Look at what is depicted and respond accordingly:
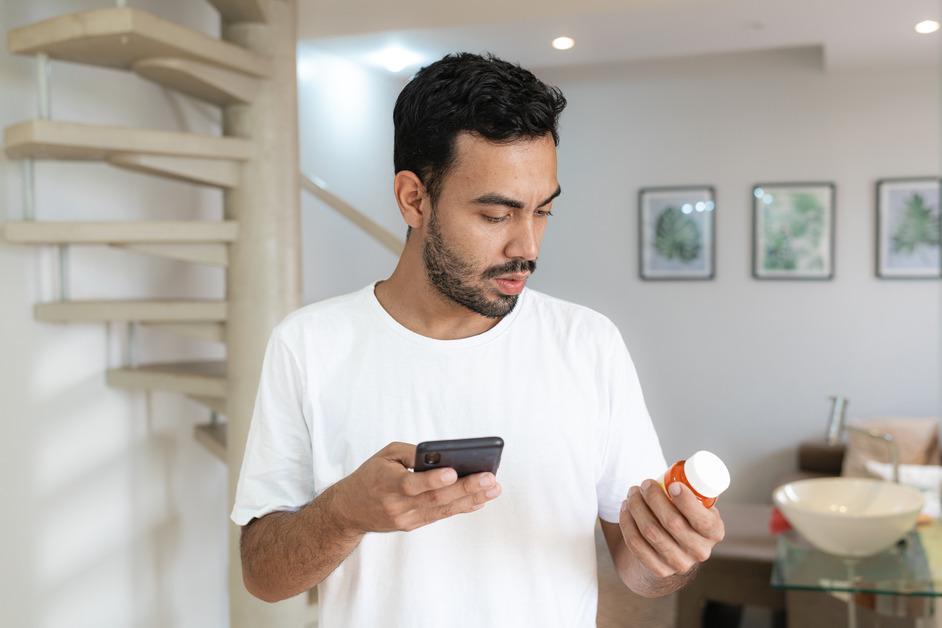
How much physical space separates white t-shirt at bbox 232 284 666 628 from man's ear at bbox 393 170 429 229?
0.16m

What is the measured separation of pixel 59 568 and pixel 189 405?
70 centimetres

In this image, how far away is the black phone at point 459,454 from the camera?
1.03m

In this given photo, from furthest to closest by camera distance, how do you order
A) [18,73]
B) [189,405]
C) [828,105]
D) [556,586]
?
1. [828,105]
2. [189,405]
3. [18,73]
4. [556,586]

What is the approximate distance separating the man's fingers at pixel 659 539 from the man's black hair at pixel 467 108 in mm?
547

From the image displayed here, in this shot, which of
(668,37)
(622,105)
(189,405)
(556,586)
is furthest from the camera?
(622,105)

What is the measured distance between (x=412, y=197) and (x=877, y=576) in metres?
1.79

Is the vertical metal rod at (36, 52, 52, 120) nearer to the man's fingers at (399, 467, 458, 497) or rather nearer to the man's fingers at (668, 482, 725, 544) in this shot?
the man's fingers at (399, 467, 458, 497)

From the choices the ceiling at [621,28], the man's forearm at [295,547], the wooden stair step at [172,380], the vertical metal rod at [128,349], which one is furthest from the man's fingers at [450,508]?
the ceiling at [621,28]

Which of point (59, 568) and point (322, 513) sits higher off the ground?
point (322, 513)

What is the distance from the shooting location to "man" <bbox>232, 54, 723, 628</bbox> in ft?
4.27

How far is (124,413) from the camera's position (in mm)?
3004

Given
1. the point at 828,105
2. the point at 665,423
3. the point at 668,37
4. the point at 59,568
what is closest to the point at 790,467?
the point at 665,423

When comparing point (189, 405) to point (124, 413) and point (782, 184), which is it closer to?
point (124, 413)

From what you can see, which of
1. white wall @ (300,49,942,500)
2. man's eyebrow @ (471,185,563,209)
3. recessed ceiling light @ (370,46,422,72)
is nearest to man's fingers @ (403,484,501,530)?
man's eyebrow @ (471,185,563,209)
